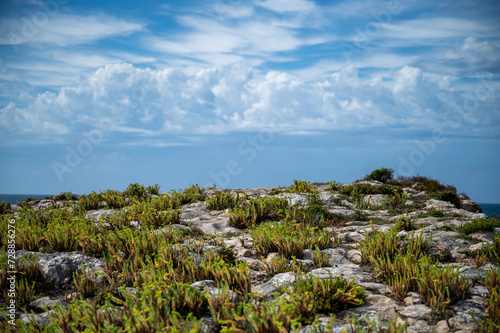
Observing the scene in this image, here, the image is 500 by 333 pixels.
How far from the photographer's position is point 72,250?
9.00 meters

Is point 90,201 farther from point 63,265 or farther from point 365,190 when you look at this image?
point 365,190

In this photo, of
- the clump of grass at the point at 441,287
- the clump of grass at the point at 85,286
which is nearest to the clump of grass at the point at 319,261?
the clump of grass at the point at 441,287

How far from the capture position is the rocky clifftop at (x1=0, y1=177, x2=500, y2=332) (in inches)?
205

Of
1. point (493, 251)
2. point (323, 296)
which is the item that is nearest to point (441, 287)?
point (323, 296)

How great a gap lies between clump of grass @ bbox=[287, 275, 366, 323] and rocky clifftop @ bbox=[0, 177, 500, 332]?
0.02 metres

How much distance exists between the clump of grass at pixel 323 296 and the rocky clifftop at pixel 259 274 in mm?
20

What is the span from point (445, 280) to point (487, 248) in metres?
2.76

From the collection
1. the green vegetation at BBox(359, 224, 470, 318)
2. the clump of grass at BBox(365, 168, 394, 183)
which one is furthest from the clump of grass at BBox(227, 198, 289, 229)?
the clump of grass at BBox(365, 168, 394, 183)

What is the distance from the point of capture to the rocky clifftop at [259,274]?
5211mm

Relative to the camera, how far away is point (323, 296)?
5586mm

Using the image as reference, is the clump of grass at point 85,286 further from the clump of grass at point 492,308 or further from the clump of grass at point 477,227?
the clump of grass at point 477,227

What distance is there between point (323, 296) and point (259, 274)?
6.19 ft

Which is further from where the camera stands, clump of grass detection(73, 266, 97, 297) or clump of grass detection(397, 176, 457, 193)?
clump of grass detection(397, 176, 457, 193)

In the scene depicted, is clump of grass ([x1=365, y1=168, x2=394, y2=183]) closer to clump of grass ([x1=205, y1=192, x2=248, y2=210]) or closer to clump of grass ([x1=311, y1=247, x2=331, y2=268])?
clump of grass ([x1=205, y1=192, x2=248, y2=210])
